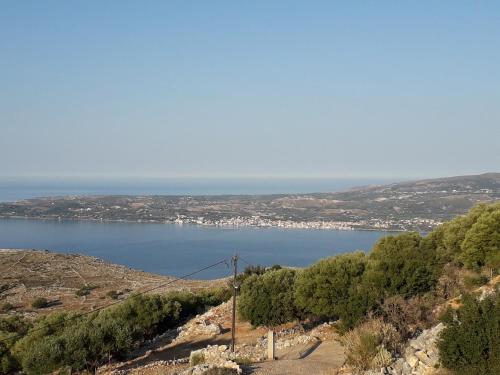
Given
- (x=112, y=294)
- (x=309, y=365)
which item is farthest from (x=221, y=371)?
(x=112, y=294)

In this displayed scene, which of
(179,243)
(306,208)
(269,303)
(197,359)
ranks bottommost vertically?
(179,243)

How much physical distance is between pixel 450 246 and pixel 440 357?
1409 centimetres

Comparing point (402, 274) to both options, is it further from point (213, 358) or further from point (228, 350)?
point (213, 358)

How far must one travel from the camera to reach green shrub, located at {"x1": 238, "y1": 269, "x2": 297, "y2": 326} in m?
21.8

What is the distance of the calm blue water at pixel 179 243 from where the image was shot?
80062mm

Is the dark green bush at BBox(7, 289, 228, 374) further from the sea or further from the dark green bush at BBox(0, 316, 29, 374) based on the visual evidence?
the sea

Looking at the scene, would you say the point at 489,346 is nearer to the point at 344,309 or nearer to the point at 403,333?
the point at 403,333

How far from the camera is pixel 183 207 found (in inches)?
6432

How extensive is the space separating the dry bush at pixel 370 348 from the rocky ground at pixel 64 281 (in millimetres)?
23272

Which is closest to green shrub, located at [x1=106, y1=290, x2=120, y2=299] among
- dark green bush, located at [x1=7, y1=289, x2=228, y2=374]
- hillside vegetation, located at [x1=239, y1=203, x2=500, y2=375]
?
→ dark green bush, located at [x1=7, y1=289, x2=228, y2=374]

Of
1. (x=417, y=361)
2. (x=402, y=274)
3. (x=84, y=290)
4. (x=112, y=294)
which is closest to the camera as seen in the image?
(x=417, y=361)

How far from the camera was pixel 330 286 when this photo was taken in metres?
20.3

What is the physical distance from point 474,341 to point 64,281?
126ft

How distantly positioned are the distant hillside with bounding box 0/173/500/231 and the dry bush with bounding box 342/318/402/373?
279ft
